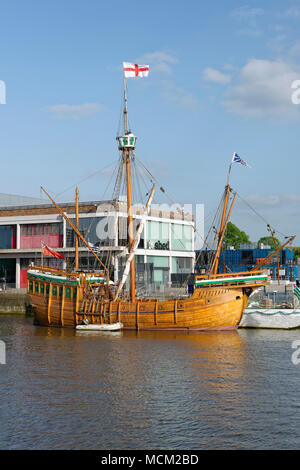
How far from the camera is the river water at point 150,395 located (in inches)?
827

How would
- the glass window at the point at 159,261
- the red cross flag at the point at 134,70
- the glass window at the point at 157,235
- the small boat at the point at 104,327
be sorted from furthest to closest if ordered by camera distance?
the glass window at the point at 159,261 < the glass window at the point at 157,235 < the red cross flag at the point at 134,70 < the small boat at the point at 104,327

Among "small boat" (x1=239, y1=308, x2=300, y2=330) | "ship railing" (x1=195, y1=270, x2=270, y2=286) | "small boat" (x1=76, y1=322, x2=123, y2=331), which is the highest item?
"ship railing" (x1=195, y1=270, x2=270, y2=286)

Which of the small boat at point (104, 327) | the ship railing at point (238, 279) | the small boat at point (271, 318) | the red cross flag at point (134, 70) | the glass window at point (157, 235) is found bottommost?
the small boat at point (104, 327)

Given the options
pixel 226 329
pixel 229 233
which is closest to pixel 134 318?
pixel 226 329

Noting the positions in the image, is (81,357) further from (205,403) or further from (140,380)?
(205,403)

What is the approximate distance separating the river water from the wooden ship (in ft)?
19.6

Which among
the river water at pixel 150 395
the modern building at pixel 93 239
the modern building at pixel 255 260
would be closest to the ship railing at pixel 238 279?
the river water at pixel 150 395

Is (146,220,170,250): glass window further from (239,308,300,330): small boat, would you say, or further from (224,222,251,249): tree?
(224,222,251,249): tree

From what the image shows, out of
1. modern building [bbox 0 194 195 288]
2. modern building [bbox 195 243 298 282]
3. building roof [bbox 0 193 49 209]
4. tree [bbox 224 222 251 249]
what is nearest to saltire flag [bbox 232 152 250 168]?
modern building [bbox 0 194 195 288]

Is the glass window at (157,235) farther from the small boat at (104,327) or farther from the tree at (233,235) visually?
the tree at (233,235)

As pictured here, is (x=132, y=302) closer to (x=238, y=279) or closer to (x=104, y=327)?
(x=104, y=327)

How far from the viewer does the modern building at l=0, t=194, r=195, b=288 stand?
7369 cm

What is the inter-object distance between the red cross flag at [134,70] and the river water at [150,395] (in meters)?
25.3
